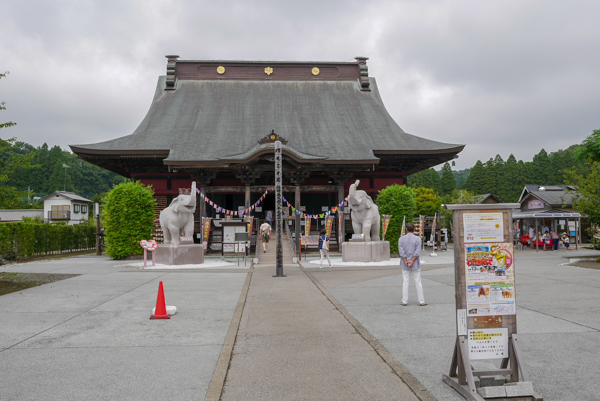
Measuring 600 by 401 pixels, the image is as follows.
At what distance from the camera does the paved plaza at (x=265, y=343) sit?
3.98 meters

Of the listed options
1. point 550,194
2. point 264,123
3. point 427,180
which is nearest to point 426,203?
point 550,194

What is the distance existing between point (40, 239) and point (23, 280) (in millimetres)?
12032

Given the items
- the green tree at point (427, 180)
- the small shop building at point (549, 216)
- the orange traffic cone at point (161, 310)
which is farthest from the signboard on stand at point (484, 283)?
the green tree at point (427, 180)

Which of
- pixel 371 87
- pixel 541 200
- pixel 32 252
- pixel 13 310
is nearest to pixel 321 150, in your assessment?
pixel 371 87

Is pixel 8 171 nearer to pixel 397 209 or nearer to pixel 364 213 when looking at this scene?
pixel 364 213

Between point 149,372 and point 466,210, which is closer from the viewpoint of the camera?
point 466,210

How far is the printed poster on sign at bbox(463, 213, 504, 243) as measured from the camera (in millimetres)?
4051

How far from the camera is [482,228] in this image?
4.06m

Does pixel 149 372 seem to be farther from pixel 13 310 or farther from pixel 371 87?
pixel 371 87

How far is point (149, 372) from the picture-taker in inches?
174

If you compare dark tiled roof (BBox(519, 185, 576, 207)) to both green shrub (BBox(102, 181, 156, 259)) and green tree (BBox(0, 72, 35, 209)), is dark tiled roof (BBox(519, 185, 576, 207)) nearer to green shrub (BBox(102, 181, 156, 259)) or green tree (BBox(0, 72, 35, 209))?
green shrub (BBox(102, 181, 156, 259))

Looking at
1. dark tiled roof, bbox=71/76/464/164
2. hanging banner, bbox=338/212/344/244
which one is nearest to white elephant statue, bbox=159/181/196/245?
dark tiled roof, bbox=71/76/464/164

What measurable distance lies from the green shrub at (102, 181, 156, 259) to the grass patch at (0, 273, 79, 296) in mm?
5679

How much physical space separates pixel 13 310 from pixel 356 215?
1238 cm
